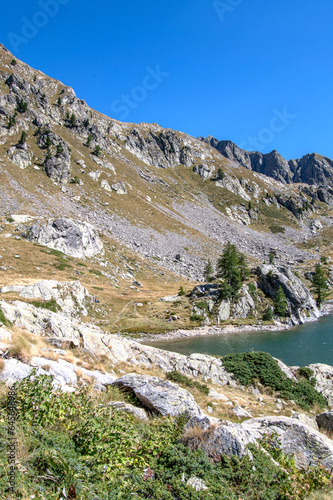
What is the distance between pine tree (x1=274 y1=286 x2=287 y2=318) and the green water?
275 inches

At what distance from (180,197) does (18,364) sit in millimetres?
158911

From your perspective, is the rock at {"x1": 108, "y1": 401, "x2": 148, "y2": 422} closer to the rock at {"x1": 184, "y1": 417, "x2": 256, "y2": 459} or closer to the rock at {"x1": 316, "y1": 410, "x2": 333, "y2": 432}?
the rock at {"x1": 184, "y1": 417, "x2": 256, "y2": 459}

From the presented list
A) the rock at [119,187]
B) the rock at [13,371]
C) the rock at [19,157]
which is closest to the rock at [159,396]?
the rock at [13,371]

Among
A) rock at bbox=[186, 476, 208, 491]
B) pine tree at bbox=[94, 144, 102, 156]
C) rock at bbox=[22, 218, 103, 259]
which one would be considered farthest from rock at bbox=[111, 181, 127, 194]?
rock at bbox=[186, 476, 208, 491]

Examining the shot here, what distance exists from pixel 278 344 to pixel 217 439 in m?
42.6

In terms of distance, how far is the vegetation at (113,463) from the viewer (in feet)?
16.5

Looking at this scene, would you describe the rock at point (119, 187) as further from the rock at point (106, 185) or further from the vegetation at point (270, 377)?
the vegetation at point (270, 377)

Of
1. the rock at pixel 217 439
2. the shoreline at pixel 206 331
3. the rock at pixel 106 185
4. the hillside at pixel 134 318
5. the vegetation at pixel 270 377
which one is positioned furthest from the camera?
the rock at pixel 106 185

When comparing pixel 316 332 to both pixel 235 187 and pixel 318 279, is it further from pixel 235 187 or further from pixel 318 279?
pixel 235 187

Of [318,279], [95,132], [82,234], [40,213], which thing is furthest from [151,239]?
[95,132]

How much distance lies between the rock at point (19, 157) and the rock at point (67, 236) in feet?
162

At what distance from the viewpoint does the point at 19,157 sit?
107m

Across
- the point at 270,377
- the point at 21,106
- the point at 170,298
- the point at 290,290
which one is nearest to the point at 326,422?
the point at 270,377

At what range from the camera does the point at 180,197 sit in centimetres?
16362
